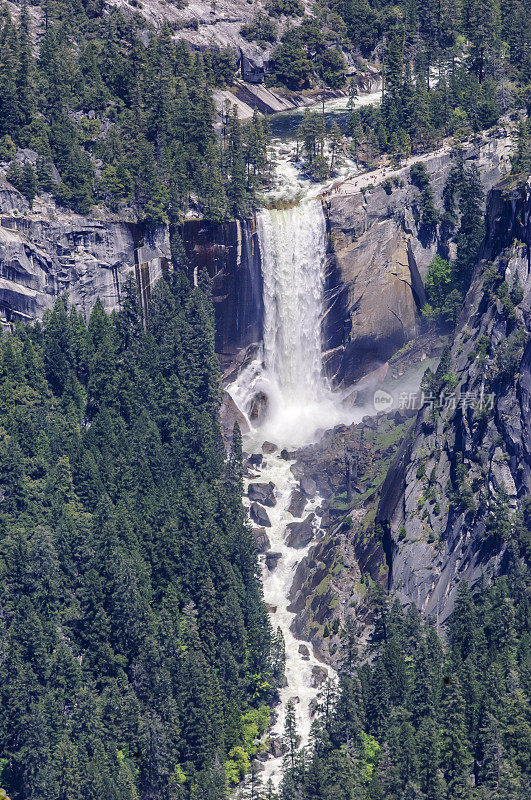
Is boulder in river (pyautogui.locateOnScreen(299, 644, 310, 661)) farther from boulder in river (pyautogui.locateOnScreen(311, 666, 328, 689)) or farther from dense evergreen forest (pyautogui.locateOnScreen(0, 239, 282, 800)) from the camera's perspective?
dense evergreen forest (pyautogui.locateOnScreen(0, 239, 282, 800))

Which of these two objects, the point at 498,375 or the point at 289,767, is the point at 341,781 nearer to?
the point at 289,767

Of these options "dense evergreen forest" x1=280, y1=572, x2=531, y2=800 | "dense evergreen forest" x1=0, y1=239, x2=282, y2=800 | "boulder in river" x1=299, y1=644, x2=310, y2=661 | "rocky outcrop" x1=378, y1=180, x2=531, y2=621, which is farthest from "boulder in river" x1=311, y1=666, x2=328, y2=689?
"rocky outcrop" x1=378, y1=180, x2=531, y2=621

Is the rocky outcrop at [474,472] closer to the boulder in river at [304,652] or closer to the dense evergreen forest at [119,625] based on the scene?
the boulder in river at [304,652]

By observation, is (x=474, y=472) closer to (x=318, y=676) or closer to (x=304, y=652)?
(x=304, y=652)

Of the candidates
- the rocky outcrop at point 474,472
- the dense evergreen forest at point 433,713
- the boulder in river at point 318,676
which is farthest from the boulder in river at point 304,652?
the rocky outcrop at point 474,472

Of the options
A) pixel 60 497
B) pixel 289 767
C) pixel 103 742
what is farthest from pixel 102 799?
pixel 60 497
